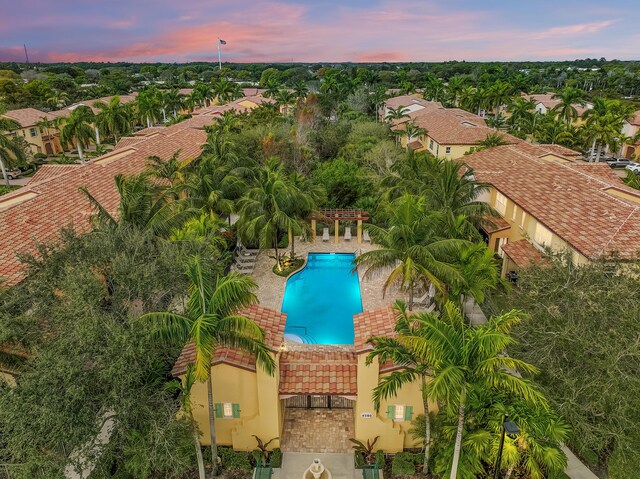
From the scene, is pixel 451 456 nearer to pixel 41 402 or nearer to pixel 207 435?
pixel 207 435

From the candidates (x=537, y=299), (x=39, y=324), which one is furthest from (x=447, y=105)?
(x=39, y=324)

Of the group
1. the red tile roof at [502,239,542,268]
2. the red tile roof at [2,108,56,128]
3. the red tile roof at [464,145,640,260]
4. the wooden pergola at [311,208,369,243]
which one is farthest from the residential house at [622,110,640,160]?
the red tile roof at [2,108,56,128]

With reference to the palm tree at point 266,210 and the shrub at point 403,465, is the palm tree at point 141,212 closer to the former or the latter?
the palm tree at point 266,210

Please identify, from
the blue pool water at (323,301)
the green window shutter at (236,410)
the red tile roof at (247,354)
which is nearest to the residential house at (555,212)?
the blue pool water at (323,301)

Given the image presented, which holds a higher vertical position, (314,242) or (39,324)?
(39,324)

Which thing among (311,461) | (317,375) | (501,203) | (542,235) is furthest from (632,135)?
(311,461)

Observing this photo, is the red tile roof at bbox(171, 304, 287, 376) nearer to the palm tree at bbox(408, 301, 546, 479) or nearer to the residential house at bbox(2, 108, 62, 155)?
the palm tree at bbox(408, 301, 546, 479)
